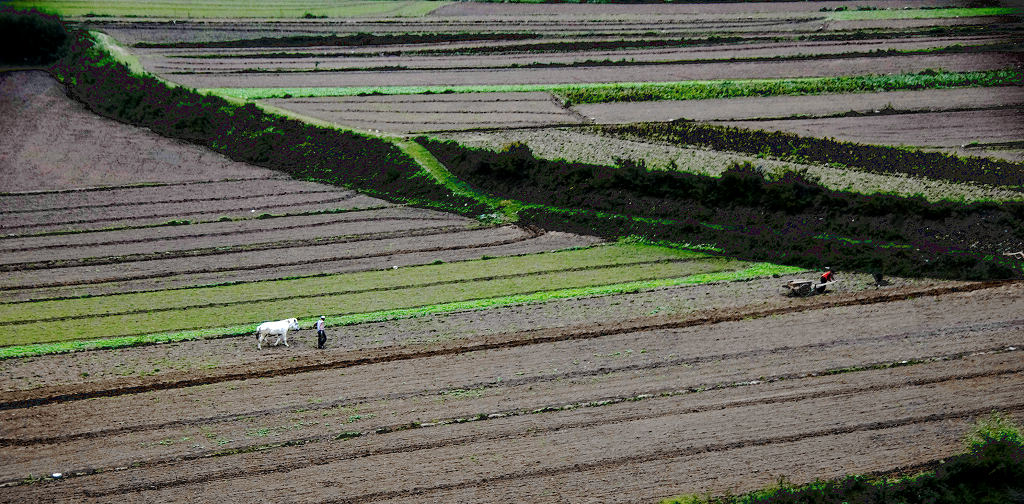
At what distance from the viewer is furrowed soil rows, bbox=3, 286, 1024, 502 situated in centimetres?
2003

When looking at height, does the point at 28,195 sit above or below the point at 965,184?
above

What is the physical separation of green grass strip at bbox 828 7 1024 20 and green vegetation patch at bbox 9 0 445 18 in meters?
29.6

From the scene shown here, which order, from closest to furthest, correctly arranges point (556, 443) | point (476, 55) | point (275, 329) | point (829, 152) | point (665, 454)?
point (665, 454), point (556, 443), point (275, 329), point (829, 152), point (476, 55)

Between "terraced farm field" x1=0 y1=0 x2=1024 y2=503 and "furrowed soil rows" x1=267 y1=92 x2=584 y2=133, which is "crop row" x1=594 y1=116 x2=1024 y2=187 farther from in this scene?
"furrowed soil rows" x1=267 y1=92 x2=584 y2=133

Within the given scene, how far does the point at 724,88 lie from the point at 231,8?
1683 inches

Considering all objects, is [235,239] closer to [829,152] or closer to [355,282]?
[355,282]

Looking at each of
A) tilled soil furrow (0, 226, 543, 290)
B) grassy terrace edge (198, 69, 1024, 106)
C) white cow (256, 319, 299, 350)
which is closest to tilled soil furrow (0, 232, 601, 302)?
tilled soil furrow (0, 226, 543, 290)

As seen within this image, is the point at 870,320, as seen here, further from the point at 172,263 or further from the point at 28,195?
the point at 28,195

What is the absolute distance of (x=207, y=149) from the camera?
4453 centimetres

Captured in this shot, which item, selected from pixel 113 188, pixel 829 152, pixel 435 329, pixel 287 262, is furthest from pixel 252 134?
Answer: pixel 829 152

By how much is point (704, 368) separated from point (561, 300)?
5.66 metres

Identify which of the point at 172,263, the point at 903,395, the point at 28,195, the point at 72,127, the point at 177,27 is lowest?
the point at 903,395

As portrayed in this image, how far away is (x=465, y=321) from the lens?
27047mm

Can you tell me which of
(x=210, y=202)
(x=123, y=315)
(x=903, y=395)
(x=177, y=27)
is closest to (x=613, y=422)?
(x=903, y=395)
